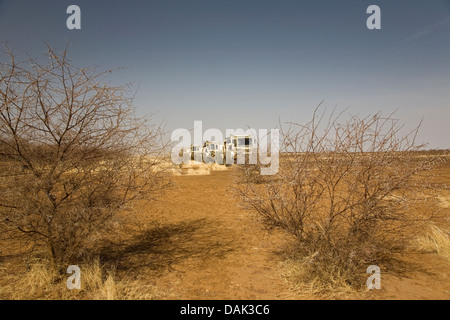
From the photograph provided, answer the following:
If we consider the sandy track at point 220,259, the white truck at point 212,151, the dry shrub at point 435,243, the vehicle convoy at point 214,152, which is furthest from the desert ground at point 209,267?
the white truck at point 212,151

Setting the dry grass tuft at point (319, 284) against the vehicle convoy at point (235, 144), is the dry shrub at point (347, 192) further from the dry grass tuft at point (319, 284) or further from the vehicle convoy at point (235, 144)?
the vehicle convoy at point (235, 144)

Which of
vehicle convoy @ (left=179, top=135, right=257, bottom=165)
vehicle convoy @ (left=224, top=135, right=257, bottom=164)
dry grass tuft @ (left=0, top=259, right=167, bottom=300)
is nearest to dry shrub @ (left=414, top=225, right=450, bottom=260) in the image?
dry grass tuft @ (left=0, top=259, right=167, bottom=300)

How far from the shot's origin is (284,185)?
4.21m

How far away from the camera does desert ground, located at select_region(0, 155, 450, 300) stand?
370 cm

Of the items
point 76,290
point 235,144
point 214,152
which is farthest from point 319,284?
point 214,152

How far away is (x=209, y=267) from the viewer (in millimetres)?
4660

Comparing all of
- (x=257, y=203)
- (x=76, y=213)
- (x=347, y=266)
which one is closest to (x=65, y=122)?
(x=76, y=213)

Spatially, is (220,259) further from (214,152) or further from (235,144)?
(214,152)

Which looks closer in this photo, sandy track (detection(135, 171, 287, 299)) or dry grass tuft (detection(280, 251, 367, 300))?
dry grass tuft (detection(280, 251, 367, 300))

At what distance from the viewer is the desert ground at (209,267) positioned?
3.70 metres

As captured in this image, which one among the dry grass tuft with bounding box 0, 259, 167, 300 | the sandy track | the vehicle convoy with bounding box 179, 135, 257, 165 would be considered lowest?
the sandy track

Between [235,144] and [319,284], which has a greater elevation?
[235,144]

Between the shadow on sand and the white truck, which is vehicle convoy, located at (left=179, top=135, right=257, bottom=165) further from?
the shadow on sand

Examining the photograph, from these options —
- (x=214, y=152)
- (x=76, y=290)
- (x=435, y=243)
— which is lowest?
(x=76, y=290)
